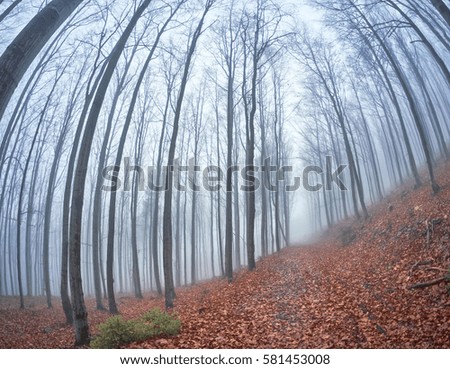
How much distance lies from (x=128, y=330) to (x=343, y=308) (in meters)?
4.56

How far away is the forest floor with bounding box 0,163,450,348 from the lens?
3.93 m

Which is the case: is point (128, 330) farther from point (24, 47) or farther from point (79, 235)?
point (24, 47)

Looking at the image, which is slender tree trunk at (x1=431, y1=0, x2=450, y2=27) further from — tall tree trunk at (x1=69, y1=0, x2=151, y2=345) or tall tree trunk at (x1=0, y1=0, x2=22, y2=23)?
tall tree trunk at (x1=0, y1=0, x2=22, y2=23)

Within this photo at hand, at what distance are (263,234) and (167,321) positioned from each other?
1483cm

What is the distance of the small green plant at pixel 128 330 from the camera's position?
4195 mm

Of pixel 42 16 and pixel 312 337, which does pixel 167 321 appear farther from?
pixel 42 16

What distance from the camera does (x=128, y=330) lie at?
14.1 ft

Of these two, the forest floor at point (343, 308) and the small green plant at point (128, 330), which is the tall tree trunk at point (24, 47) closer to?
the small green plant at point (128, 330)

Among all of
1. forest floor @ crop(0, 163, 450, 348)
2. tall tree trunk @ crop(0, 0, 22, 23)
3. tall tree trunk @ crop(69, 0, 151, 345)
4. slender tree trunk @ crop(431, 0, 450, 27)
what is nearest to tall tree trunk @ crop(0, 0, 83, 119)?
tall tree trunk @ crop(69, 0, 151, 345)

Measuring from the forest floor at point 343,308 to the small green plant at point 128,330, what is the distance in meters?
0.17

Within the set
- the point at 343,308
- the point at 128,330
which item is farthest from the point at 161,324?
the point at 343,308

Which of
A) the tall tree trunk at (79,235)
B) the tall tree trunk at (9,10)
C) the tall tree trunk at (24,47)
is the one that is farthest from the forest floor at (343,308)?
the tall tree trunk at (9,10)

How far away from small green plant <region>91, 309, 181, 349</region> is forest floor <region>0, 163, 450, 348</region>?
170mm

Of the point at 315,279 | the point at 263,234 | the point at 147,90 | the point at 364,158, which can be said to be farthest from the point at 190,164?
the point at 364,158
